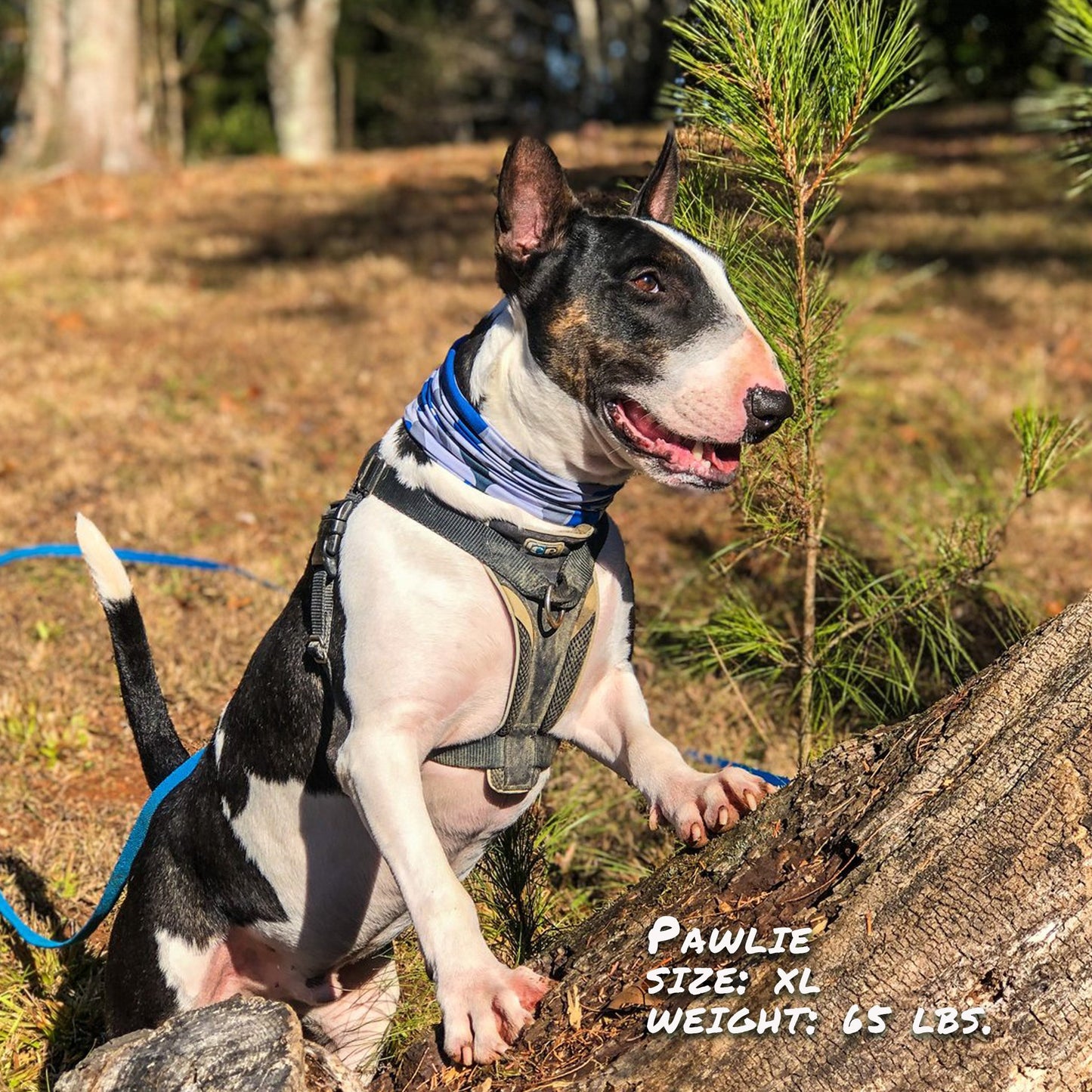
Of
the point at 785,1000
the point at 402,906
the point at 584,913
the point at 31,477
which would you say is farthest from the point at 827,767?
the point at 31,477

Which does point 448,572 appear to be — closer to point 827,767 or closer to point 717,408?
point 717,408

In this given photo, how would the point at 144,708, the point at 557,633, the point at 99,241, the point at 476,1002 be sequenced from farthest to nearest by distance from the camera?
the point at 99,241
the point at 144,708
the point at 557,633
the point at 476,1002

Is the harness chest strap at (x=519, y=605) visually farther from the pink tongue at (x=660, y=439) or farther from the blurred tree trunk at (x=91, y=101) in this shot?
the blurred tree trunk at (x=91, y=101)

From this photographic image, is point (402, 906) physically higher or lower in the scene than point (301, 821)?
lower

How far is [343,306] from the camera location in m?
9.66

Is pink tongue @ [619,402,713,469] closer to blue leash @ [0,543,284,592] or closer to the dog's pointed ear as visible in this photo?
the dog's pointed ear

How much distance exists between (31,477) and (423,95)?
27947mm

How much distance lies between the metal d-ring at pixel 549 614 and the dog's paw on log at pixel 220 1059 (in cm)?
81

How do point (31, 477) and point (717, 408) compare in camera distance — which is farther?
point (31, 477)

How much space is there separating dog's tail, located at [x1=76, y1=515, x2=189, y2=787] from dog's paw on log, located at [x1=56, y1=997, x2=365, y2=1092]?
3.67 feet

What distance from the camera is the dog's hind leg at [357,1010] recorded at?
9.18 feet

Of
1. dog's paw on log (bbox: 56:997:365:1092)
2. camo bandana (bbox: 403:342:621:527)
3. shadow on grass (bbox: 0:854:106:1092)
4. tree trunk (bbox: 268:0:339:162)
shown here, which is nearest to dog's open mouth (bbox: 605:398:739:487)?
camo bandana (bbox: 403:342:621:527)

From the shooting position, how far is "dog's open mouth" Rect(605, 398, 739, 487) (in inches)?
92.7

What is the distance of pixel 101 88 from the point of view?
1437 cm
